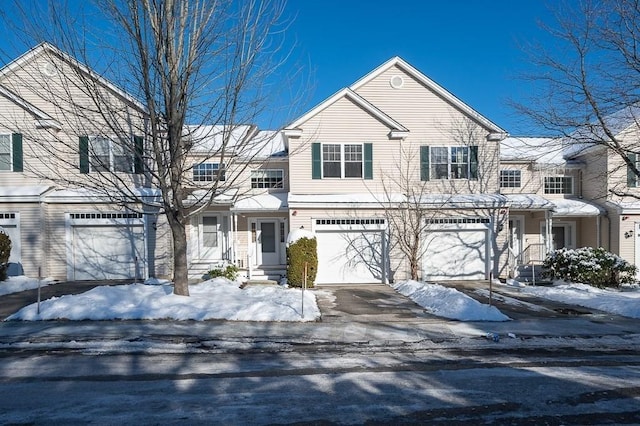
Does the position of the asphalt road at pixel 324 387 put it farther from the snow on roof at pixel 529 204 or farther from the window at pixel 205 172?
the window at pixel 205 172

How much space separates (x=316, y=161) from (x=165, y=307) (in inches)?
323

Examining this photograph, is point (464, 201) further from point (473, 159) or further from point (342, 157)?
point (342, 157)

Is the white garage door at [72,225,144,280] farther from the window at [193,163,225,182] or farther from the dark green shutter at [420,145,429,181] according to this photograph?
the dark green shutter at [420,145,429,181]

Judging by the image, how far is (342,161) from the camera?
49.2 ft

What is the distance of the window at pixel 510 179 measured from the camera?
18.0m

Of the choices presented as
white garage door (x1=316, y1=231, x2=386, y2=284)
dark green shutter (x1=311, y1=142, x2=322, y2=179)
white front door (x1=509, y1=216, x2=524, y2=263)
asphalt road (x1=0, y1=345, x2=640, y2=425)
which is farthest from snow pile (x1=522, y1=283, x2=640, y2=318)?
dark green shutter (x1=311, y1=142, x2=322, y2=179)

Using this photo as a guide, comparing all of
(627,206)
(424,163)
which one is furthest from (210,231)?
(627,206)

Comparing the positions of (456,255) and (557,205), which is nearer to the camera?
(456,255)

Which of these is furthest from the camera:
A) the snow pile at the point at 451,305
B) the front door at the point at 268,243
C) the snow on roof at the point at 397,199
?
the front door at the point at 268,243

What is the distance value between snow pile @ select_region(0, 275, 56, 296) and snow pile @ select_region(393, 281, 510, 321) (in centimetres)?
1288

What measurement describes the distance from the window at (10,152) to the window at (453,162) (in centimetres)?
1594

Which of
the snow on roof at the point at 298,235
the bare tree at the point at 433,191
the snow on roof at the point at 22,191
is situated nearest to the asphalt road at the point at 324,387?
the snow on roof at the point at 298,235

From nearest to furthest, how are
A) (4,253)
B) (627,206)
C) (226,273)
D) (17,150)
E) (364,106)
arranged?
(4,253), (226,273), (17,150), (364,106), (627,206)

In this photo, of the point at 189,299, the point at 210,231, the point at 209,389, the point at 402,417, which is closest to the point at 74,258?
the point at 210,231
